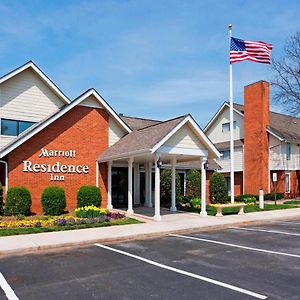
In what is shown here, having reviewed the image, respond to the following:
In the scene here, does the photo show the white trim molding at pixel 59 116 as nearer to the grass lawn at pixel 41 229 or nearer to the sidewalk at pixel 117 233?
the grass lawn at pixel 41 229

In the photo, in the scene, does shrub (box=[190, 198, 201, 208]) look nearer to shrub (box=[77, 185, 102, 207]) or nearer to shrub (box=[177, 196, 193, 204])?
shrub (box=[177, 196, 193, 204])

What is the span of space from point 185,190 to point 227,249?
1633 centimetres

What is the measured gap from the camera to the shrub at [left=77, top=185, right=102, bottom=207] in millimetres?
19156

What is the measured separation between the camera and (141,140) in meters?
18.1

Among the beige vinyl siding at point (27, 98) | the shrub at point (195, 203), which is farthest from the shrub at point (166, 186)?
the beige vinyl siding at point (27, 98)

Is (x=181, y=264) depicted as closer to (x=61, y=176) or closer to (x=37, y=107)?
(x=61, y=176)

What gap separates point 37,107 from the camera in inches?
868

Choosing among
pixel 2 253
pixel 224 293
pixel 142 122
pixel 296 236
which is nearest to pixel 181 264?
pixel 224 293

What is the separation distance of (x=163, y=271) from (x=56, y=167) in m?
13.0

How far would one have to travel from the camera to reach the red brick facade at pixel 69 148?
61.4 feet

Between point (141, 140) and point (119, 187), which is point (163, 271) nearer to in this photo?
point (141, 140)

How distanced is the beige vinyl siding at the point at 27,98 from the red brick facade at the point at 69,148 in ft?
9.28

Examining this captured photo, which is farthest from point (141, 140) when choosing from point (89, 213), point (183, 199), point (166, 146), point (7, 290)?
point (7, 290)

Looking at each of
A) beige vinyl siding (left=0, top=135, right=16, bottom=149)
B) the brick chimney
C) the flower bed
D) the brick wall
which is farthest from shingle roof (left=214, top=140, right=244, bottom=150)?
beige vinyl siding (left=0, top=135, right=16, bottom=149)
